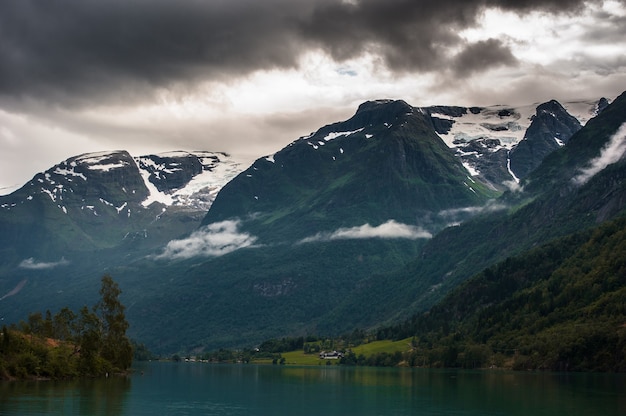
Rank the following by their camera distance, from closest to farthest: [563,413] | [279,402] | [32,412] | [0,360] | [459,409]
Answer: [32,412]
[563,413]
[459,409]
[279,402]
[0,360]

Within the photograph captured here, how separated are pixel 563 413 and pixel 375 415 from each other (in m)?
28.0

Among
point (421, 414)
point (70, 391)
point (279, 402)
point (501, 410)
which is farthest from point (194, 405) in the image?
point (501, 410)

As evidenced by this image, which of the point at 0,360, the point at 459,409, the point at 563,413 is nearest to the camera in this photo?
the point at 563,413

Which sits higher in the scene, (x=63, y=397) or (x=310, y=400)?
(x=63, y=397)

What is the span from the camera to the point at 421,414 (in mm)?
139500

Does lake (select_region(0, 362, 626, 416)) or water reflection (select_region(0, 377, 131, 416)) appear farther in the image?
lake (select_region(0, 362, 626, 416))

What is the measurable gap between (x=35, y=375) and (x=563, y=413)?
114 metres

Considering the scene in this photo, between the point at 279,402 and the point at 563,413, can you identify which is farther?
the point at 279,402

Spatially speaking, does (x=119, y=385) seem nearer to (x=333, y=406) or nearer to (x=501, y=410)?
(x=333, y=406)

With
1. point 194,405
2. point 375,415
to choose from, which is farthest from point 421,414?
point 194,405

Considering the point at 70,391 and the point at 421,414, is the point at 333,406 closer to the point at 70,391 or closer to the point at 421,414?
the point at 421,414

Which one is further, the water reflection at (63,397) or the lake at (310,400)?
the lake at (310,400)

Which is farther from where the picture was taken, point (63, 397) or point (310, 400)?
point (310, 400)

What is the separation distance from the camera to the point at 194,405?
154250 millimetres
